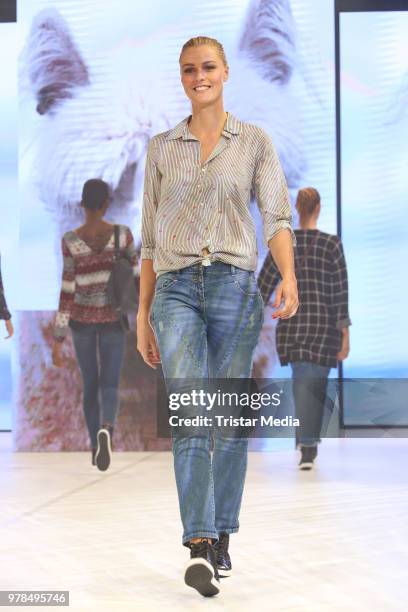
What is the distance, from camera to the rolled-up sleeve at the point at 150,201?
249 cm

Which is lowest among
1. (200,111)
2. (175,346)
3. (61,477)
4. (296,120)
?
(61,477)

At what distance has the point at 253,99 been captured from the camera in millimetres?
5707

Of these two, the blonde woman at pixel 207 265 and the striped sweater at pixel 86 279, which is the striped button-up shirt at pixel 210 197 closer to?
the blonde woman at pixel 207 265

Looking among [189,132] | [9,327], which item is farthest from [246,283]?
[9,327]

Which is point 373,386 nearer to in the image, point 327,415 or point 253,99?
point 327,415

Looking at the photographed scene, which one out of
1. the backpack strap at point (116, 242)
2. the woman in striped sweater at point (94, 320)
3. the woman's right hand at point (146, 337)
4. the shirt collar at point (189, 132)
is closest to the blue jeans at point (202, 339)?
the woman's right hand at point (146, 337)

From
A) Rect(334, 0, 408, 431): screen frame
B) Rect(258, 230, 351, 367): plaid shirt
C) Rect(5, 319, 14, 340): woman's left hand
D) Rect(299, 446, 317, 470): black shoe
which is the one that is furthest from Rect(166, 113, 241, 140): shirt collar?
Rect(334, 0, 408, 431): screen frame

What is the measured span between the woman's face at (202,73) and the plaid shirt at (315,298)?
103 inches

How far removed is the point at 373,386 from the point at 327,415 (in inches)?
23.1

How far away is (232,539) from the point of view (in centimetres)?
308

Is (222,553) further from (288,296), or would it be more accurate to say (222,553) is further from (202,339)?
(288,296)

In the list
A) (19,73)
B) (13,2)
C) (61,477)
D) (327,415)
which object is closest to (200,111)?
(61,477)

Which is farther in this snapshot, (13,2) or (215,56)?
(13,2)

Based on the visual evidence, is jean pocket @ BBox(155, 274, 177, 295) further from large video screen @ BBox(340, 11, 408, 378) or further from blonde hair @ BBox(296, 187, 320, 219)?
large video screen @ BBox(340, 11, 408, 378)
